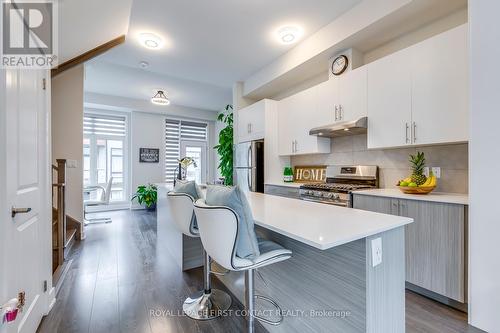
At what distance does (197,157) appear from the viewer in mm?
7457

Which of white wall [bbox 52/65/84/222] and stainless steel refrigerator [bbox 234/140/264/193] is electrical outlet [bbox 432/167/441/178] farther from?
white wall [bbox 52/65/84/222]

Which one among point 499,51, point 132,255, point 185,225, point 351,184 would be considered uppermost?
point 499,51

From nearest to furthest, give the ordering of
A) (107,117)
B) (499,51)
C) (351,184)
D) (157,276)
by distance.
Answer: (499,51)
(157,276)
(351,184)
(107,117)

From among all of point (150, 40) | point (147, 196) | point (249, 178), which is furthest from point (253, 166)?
point (147, 196)

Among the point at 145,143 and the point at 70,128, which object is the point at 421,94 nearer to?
the point at 70,128

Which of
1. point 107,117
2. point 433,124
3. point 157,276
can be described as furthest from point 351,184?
point 107,117

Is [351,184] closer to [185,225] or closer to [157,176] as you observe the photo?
[185,225]

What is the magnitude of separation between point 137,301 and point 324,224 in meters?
1.82

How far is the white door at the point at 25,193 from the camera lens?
48.2 inches

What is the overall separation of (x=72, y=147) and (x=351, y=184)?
174 inches

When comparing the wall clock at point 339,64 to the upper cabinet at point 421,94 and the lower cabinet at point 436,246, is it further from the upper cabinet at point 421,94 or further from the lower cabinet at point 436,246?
the lower cabinet at point 436,246

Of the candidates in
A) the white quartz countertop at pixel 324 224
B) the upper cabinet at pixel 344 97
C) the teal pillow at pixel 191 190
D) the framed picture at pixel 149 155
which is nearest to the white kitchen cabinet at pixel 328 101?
the upper cabinet at pixel 344 97

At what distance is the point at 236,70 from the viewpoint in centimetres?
418

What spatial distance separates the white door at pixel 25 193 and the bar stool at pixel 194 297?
93cm
